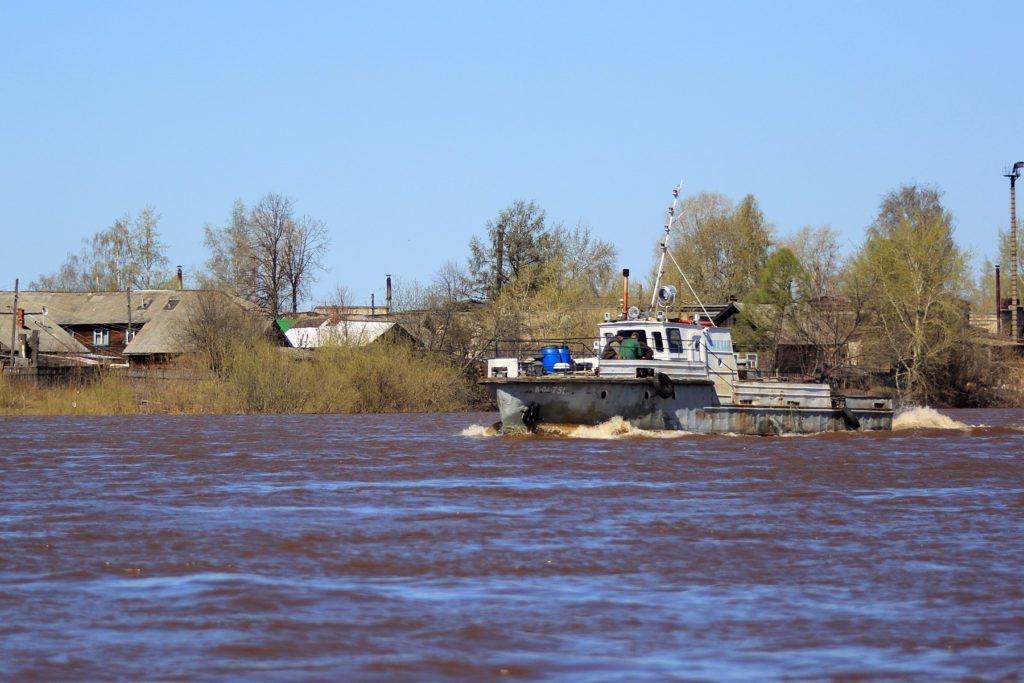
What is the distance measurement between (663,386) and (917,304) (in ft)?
114

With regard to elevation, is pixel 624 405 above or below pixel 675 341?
below

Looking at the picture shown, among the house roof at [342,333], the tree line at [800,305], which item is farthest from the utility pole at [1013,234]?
the house roof at [342,333]

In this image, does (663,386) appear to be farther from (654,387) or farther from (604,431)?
(604,431)

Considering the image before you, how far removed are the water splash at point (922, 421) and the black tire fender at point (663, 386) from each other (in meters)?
9.59

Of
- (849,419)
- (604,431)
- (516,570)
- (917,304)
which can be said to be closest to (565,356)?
(604,431)

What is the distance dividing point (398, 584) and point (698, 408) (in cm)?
1950

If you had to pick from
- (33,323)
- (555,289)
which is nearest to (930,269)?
(555,289)

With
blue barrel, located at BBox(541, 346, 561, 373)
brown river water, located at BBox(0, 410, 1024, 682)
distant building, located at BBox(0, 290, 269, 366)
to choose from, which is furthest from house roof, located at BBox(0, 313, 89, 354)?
brown river water, located at BBox(0, 410, 1024, 682)

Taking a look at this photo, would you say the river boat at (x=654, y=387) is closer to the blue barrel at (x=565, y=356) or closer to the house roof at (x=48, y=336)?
the blue barrel at (x=565, y=356)

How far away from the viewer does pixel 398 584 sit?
12.6 metres

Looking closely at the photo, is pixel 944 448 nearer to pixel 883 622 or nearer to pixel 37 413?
pixel 883 622

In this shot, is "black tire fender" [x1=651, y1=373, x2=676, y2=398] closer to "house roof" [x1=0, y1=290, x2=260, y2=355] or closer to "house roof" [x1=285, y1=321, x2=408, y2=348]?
"house roof" [x1=285, y1=321, x2=408, y2=348]

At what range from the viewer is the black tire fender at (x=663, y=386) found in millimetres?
30453

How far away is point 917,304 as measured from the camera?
62.2 m
